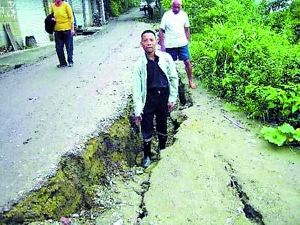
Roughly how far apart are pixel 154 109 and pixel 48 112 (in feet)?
6.11

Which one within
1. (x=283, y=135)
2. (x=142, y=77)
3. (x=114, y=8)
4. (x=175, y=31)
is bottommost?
(x=114, y=8)

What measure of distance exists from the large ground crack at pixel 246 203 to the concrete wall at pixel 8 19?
38.1 ft

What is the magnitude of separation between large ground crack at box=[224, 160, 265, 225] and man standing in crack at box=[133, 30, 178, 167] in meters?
1.21

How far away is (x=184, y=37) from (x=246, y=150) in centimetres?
284

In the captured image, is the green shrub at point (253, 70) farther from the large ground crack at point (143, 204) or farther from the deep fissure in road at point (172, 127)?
the large ground crack at point (143, 204)

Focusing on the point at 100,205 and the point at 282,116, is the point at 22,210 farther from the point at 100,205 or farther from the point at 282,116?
the point at 282,116

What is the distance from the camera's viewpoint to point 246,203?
3.60 m

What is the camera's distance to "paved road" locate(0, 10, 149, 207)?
3.92 meters

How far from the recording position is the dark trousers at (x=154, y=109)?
4.62m

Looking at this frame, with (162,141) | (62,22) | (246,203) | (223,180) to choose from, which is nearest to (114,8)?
(62,22)

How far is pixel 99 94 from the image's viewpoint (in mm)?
6465

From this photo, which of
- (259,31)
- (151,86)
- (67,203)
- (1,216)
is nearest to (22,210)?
(1,216)

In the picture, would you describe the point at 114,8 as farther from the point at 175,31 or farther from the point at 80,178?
the point at 80,178

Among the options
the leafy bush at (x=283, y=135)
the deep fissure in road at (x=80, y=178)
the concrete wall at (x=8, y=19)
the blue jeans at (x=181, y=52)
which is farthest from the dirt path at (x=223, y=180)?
the concrete wall at (x=8, y=19)
